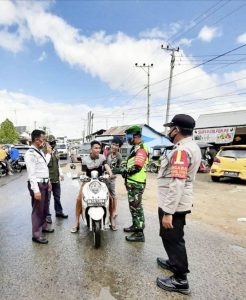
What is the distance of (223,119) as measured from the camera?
27.0 metres

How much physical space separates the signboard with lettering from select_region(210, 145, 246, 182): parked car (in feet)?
40.9

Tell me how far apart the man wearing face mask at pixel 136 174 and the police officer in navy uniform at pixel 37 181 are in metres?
1.40

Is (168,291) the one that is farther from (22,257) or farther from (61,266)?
(22,257)

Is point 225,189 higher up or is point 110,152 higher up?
point 110,152

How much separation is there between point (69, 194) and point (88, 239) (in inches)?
202

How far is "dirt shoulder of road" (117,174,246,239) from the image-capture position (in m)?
6.31

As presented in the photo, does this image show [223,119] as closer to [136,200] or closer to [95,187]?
[136,200]

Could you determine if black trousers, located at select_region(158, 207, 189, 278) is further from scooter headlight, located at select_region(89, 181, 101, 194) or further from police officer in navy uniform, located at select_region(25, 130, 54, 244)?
police officer in navy uniform, located at select_region(25, 130, 54, 244)

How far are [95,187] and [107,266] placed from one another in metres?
1.35

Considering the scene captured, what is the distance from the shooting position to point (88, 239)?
204 inches

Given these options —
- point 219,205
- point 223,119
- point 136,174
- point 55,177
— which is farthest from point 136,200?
point 223,119

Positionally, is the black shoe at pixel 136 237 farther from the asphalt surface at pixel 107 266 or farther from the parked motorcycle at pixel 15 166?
the parked motorcycle at pixel 15 166

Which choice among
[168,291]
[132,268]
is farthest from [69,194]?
[168,291]

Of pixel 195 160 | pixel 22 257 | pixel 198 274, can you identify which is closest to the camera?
pixel 195 160
